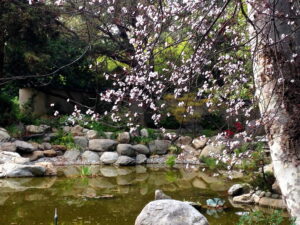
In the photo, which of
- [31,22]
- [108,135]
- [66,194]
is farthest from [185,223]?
[31,22]

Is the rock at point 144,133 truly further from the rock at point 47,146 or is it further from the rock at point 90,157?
the rock at point 47,146

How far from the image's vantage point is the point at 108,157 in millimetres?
12281

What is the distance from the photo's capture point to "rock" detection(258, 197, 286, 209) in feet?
21.6

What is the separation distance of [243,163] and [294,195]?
5.01 metres

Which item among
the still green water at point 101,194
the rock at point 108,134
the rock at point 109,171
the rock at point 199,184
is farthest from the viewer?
the rock at point 108,134

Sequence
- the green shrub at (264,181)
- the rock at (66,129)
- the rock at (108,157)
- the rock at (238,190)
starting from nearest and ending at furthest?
the green shrub at (264,181), the rock at (238,190), the rock at (108,157), the rock at (66,129)

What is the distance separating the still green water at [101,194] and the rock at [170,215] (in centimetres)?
76

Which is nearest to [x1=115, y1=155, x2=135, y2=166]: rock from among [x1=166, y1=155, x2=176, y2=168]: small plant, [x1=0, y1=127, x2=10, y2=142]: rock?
[x1=166, y1=155, x2=176, y2=168]: small plant

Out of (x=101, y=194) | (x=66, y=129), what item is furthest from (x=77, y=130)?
(x=101, y=194)

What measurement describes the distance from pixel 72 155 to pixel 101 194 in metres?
5.17

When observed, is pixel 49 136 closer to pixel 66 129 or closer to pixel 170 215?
pixel 66 129

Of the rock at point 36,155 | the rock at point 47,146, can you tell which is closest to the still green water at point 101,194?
the rock at point 36,155

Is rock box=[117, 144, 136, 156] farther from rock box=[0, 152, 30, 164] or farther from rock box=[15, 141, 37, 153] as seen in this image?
rock box=[0, 152, 30, 164]

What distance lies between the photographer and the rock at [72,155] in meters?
12.4
